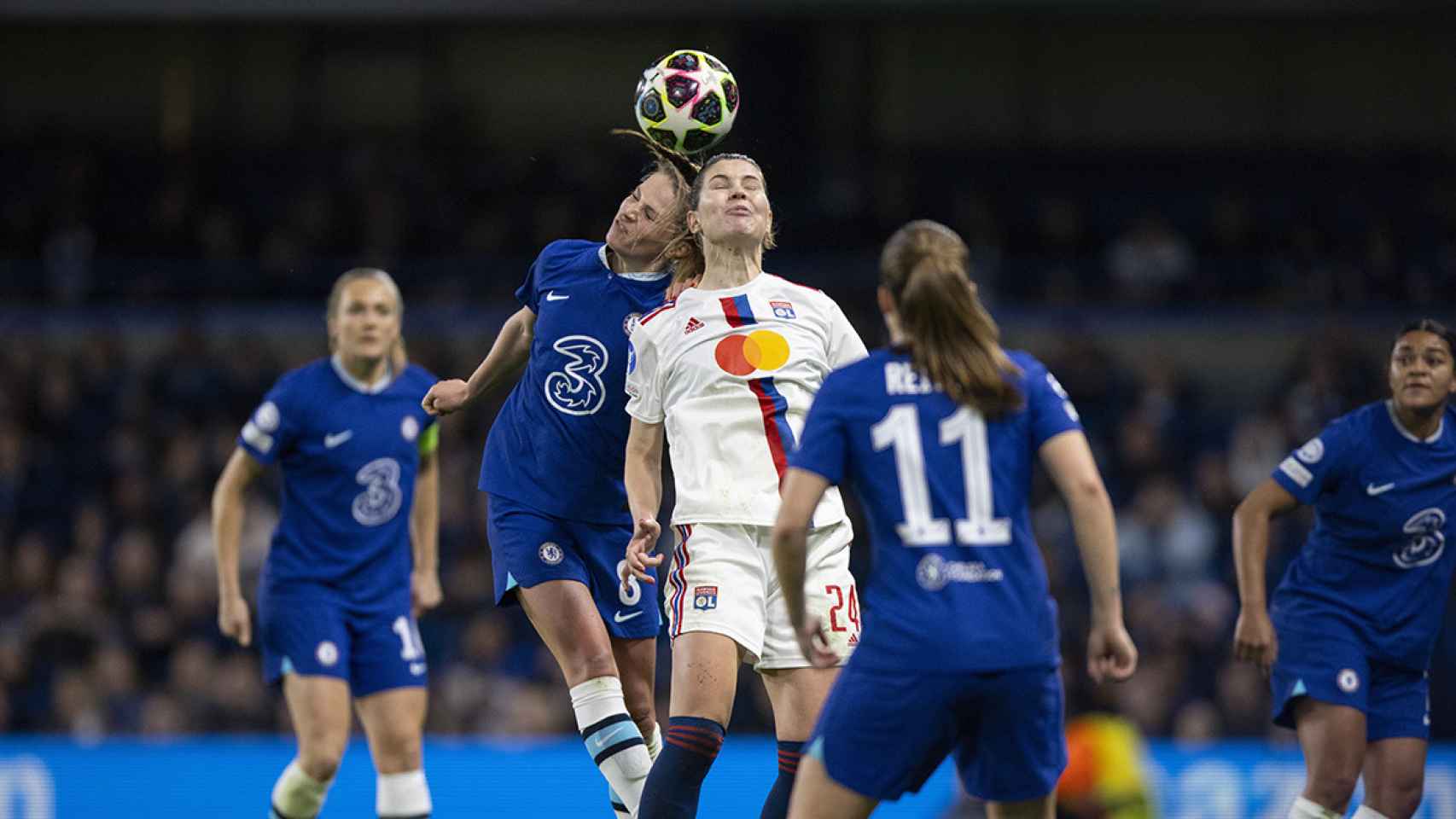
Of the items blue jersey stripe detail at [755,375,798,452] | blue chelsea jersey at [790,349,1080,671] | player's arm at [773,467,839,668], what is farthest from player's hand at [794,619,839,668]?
blue jersey stripe detail at [755,375,798,452]

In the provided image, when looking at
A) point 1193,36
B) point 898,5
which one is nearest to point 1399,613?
point 898,5

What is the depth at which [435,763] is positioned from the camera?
1041 cm

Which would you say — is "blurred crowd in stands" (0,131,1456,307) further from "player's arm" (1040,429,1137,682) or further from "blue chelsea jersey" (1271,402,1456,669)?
"player's arm" (1040,429,1137,682)

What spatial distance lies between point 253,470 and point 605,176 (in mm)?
10595

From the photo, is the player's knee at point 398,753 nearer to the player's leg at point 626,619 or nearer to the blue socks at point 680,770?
the player's leg at point 626,619

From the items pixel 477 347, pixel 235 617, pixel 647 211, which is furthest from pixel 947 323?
pixel 477 347

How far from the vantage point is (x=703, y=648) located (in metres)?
5.51

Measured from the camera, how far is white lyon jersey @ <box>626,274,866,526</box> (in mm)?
5691

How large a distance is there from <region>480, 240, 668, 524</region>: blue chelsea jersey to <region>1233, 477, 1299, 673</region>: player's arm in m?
2.39

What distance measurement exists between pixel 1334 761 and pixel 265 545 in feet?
27.7

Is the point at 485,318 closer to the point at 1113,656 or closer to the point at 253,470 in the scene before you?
the point at 253,470

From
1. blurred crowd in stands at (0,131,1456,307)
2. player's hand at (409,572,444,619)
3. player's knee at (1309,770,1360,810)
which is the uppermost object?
blurred crowd in stands at (0,131,1456,307)

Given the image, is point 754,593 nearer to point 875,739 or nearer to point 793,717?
point 793,717

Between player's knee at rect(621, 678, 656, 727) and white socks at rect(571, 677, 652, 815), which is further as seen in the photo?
player's knee at rect(621, 678, 656, 727)
